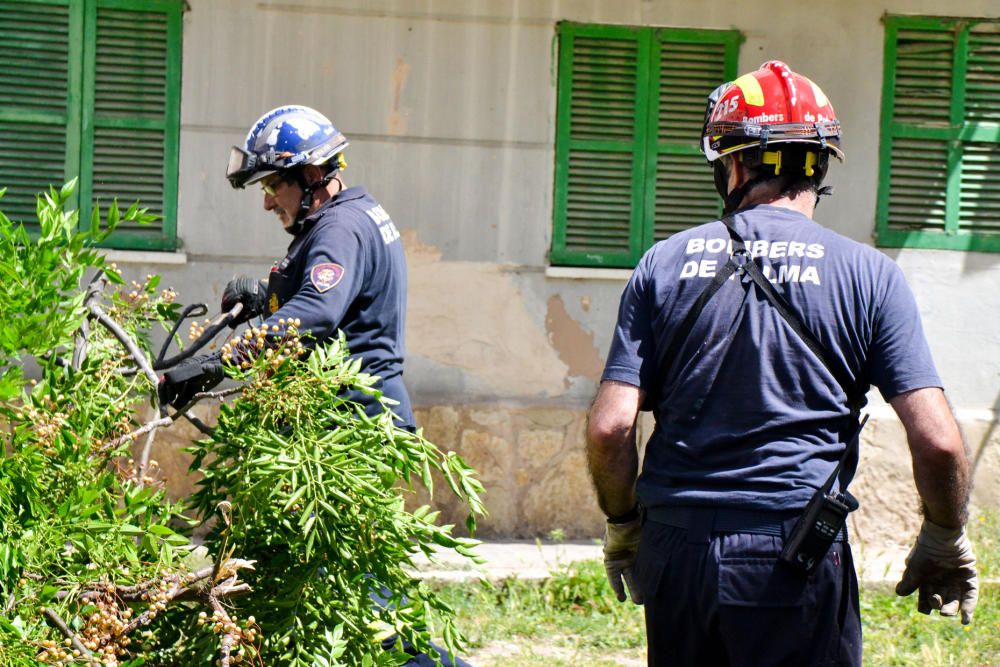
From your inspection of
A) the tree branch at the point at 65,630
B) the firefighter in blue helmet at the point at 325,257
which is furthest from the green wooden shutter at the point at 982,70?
the tree branch at the point at 65,630

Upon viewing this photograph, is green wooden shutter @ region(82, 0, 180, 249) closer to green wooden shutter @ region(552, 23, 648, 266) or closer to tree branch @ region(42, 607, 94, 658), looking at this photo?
green wooden shutter @ region(552, 23, 648, 266)

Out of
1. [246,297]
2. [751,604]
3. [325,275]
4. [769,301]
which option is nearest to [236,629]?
[751,604]

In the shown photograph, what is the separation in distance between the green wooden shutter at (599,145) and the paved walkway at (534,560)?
1606mm

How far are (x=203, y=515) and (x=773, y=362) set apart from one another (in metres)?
1.42

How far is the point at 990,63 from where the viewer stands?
718 cm

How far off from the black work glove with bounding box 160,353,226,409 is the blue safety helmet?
110cm

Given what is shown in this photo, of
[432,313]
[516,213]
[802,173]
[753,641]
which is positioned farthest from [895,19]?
[753,641]

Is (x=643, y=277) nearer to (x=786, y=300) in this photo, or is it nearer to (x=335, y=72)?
(x=786, y=300)

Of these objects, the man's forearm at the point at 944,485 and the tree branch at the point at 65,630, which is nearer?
the tree branch at the point at 65,630

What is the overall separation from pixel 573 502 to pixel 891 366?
4.38 m

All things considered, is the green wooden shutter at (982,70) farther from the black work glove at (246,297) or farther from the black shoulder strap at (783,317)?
the black shoulder strap at (783,317)

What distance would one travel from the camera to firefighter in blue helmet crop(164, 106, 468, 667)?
3.95m

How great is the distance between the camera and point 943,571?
2.82 meters

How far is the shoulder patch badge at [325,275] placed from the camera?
12.9 feet
